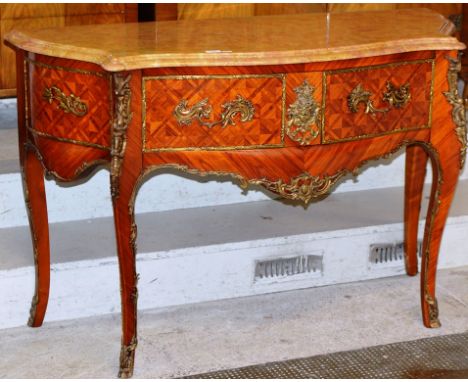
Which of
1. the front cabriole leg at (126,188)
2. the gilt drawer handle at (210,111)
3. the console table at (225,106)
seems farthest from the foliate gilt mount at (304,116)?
the front cabriole leg at (126,188)

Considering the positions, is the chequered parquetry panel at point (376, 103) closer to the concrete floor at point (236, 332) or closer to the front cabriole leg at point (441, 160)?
the front cabriole leg at point (441, 160)

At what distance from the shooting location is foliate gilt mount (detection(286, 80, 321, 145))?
262cm

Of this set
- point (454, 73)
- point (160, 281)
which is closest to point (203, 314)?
point (160, 281)

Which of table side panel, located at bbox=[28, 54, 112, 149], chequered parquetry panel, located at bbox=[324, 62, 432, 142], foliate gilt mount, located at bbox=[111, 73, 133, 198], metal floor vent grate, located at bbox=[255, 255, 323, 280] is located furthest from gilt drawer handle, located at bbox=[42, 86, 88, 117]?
metal floor vent grate, located at bbox=[255, 255, 323, 280]

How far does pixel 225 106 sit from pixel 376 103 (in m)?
0.42

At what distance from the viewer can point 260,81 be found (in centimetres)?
258

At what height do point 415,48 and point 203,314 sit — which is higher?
point 415,48

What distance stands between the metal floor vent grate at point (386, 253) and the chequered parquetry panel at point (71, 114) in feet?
3.84

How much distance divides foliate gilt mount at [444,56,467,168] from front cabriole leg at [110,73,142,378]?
0.86 metres

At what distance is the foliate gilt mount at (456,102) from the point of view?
283 cm

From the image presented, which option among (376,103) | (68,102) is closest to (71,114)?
(68,102)

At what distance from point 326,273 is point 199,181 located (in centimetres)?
50

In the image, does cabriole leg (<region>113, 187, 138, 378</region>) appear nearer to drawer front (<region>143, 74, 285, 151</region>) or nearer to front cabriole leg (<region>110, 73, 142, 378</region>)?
front cabriole leg (<region>110, 73, 142, 378</region>)

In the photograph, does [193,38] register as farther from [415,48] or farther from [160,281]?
[160,281]
